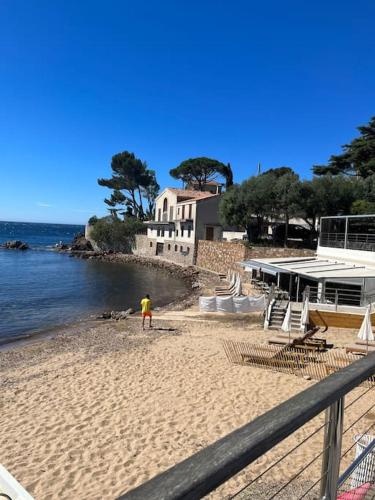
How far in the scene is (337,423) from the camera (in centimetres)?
177

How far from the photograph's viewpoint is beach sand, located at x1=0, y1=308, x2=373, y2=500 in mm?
7395

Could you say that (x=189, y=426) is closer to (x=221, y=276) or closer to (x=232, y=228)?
(x=221, y=276)

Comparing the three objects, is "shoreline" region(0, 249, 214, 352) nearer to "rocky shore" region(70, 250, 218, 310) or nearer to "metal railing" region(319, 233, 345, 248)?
"rocky shore" region(70, 250, 218, 310)

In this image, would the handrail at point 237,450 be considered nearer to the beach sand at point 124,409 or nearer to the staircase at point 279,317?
the beach sand at point 124,409

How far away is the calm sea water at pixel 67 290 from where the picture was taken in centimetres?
2480

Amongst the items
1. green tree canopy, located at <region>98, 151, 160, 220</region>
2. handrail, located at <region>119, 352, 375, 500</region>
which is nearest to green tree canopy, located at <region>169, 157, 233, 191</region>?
green tree canopy, located at <region>98, 151, 160, 220</region>

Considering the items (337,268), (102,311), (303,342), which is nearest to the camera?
(303,342)

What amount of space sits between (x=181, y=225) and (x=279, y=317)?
32461 mm

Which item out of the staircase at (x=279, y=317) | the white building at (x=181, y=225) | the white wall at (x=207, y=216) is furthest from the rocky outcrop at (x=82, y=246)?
the staircase at (x=279, y=317)

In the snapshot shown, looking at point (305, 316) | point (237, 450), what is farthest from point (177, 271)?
point (237, 450)

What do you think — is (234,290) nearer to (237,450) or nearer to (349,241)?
(349,241)

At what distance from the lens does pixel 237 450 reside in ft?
4.11

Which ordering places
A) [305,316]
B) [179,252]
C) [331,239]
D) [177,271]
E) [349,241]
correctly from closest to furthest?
[305,316] → [349,241] → [331,239] → [177,271] → [179,252]

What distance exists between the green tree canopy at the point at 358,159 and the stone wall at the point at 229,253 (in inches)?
528
